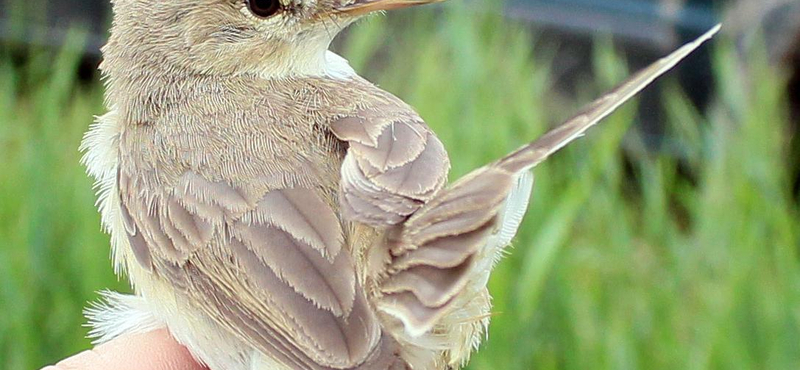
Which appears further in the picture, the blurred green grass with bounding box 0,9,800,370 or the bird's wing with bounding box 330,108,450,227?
the blurred green grass with bounding box 0,9,800,370

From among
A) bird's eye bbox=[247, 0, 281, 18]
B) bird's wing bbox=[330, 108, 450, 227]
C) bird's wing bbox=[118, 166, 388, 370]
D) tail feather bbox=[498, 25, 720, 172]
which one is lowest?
bird's wing bbox=[118, 166, 388, 370]

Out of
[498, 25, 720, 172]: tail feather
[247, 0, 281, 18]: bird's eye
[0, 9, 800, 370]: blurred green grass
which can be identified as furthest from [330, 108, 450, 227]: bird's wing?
[0, 9, 800, 370]: blurred green grass

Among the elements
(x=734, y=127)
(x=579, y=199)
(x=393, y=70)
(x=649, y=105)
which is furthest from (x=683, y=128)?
(x=649, y=105)

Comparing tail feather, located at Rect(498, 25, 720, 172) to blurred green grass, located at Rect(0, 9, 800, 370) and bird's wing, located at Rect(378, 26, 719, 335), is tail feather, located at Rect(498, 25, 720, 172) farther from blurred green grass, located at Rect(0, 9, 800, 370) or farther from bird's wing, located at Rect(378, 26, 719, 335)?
blurred green grass, located at Rect(0, 9, 800, 370)

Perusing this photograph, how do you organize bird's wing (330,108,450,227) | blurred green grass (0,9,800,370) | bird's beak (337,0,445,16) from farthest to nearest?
blurred green grass (0,9,800,370), bird's beak (337,0,445,16), bird's wing (330,108,450,227)

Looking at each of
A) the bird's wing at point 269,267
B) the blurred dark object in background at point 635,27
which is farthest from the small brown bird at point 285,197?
the blurred dark object in background at point 635,27

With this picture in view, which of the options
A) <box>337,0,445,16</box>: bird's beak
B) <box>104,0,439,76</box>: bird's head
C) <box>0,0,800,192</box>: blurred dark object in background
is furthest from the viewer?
<box>0,0,800,192</box>: blurred dark object in background

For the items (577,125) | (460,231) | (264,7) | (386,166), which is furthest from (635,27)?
(460,231)
